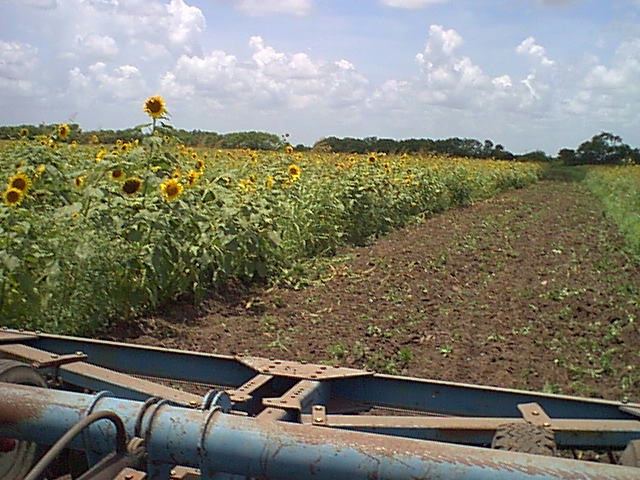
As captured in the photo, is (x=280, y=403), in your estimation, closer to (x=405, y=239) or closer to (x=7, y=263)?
(x=7, y=263)

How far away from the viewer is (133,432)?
5.39 ft

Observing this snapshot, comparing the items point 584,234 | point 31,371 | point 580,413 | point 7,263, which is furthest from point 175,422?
point 584,234

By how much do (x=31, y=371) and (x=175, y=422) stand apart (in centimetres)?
99

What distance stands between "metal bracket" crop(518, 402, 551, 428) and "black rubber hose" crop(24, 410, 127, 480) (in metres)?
1.17

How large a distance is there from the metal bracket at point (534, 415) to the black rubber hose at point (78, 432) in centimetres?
117

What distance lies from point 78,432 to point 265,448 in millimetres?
398

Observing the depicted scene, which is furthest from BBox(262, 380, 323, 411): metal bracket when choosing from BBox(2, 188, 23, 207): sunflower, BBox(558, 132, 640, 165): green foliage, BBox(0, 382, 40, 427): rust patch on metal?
BBox(558, 132, 640, 165): green foliage

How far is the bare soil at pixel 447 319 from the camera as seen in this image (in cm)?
484

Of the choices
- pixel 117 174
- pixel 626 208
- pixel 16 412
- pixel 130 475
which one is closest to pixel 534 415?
pixel 130 475

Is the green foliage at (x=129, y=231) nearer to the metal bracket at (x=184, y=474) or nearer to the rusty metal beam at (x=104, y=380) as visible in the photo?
the rusty metal beam at (x=104, y=380)

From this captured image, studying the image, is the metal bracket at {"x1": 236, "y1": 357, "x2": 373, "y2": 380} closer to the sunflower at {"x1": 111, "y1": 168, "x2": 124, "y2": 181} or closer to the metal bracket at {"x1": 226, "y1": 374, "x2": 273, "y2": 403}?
the metal bracket at {"x1": 226, "y1": 374, "x2": 273, "y2": 403}

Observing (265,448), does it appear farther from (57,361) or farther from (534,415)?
(57,361)

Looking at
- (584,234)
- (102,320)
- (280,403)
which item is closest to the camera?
(280,403)

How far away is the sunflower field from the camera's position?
4.54m
